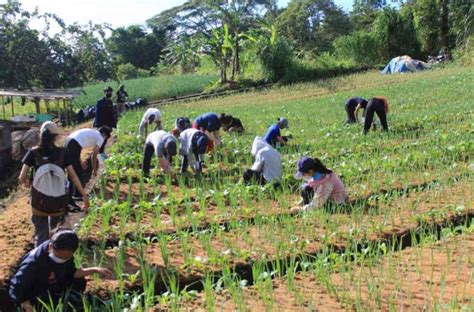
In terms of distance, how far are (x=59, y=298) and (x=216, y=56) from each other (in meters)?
25.3

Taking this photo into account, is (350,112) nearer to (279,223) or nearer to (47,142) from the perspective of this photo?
(279,223)

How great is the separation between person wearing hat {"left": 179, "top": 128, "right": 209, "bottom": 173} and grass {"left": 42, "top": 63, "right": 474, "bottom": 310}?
Result: 311 millimetres

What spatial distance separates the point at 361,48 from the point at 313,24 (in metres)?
14.5

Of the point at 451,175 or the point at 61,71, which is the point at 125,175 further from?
the point at 61,71

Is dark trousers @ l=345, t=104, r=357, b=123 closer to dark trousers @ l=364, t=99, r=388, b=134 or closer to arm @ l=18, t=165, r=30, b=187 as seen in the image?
dark trousers @ l=364, t=99, r=388, b=134

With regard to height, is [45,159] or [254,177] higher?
[45,159]

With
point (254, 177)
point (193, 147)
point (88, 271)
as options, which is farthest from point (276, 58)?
point (88, 271)

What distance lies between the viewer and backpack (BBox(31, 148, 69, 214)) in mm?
5164

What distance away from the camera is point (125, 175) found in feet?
29.5

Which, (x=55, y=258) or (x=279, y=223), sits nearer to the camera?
(x=55, y=258)

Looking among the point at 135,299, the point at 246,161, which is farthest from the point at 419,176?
the point at 135,299

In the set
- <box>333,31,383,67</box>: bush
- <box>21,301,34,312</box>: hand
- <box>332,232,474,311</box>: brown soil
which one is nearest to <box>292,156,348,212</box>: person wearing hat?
<box>332,232,474,311</box>: brown soil

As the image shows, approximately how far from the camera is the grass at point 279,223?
4.33m

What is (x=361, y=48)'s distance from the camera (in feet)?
102
